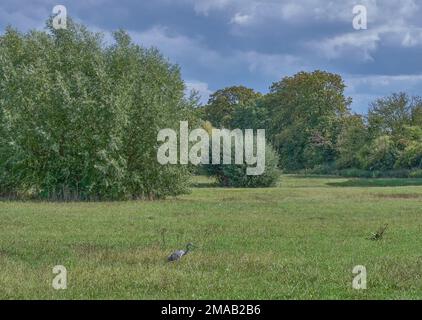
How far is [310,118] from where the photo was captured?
92000 millimetres

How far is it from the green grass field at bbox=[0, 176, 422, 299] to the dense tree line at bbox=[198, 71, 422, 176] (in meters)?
51.1

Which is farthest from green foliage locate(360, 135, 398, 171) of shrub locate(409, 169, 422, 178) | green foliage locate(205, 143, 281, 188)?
green foliage locate(205, 143, 281, 188)

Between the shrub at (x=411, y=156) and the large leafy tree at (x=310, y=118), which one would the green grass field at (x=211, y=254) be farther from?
the large leafy tree at (x=310, y=118)

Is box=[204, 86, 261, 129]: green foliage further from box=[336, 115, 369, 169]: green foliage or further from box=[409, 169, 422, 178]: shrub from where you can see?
box=[409, 169, 422, 178]: shrub

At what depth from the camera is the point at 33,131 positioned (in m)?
39.9

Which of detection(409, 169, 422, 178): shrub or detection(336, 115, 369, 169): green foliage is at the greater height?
detection(336, 115, 369, 169): green foliage

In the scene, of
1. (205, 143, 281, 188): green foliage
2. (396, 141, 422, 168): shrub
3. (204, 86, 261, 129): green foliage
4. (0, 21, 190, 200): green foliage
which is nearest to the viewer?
(0, 21, 190, 200): green foliage

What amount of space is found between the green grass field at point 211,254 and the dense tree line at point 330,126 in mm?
51141

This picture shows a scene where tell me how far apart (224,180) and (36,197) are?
26778 mm

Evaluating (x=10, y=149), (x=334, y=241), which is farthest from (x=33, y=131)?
(x=334, y=241)

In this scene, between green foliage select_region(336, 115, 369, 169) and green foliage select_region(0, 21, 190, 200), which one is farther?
green foliage select_region(336, 115, 369, 169)

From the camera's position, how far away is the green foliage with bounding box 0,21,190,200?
39.5 metres

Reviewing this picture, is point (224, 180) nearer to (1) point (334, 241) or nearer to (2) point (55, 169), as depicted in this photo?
(2) point (55, 169)

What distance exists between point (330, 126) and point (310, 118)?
3.92m
